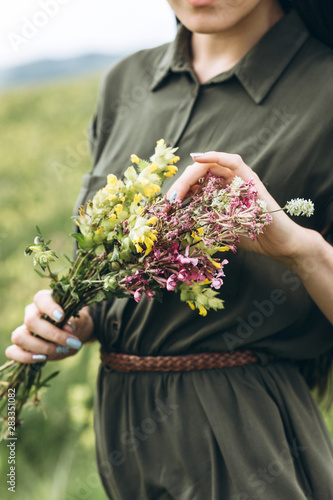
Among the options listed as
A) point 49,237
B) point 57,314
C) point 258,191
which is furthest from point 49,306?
point 49,237

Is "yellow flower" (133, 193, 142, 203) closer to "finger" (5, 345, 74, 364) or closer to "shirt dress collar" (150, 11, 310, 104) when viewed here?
"shirt dress collar" (150, 11, 310, 104)

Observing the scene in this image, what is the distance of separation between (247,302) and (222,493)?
1.44 feet

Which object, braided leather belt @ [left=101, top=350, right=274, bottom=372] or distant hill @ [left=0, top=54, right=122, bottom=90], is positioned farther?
distant hill @ [left=0, top=54, right=122, bottom=90]

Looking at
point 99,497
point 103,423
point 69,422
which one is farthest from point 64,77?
point 103,423

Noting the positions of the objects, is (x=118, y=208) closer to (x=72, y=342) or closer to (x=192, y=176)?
(x=192, y=176)

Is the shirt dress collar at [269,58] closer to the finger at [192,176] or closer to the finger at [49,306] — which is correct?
the finger at [192,176]

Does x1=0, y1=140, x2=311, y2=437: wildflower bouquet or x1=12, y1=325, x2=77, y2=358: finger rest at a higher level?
x1=0, y1=140, x2=311, y2=437: wildflower bouquet

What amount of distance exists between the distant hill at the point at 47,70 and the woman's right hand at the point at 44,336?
502 centimetres

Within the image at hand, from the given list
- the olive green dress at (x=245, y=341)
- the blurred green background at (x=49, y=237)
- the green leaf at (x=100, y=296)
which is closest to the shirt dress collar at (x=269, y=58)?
the olive green dress at (x=245, y=341)

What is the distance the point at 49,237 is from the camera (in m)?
4.51

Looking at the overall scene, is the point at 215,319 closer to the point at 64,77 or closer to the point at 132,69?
the point at 132,69

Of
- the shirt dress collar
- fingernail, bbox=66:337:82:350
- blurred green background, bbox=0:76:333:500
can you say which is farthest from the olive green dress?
blurred green background, bbox=0:76:333:500

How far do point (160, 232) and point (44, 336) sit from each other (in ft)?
1.65

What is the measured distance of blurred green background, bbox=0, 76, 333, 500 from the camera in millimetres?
3020
